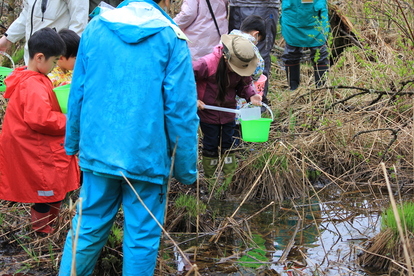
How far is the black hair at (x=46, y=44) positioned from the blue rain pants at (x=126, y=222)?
1192 millimetres

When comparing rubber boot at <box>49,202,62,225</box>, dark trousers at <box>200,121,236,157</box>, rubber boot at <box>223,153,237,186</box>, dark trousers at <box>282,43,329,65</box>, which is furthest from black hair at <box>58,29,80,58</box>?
dark trousers at <box>282,43,329,65</box>

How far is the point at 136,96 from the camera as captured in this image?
246 centimetres

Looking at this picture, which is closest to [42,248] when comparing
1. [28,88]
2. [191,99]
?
[28,88]

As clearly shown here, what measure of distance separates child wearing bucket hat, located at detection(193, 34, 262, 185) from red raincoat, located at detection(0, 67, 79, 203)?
1.29 m

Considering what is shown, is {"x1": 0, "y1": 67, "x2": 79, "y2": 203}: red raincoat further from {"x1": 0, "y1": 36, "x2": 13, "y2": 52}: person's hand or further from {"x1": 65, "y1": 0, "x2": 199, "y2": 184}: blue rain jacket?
{"x1": 0, "y1": 36, "x2": 13, "y2": 52}: person's hand

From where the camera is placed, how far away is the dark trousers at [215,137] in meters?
4.67

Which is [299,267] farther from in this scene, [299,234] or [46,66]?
[46,66]

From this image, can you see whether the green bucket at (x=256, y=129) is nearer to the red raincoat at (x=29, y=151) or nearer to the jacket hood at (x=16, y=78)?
the red raincoat at (x=29, y=151)

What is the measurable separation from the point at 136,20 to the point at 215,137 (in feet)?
7.47

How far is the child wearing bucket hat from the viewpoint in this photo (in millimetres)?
4270

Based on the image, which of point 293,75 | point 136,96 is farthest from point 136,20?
point 293,75

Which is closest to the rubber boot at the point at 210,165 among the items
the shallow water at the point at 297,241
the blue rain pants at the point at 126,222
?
the shallow water at the point at 297,241

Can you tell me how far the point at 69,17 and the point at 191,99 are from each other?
115 inches

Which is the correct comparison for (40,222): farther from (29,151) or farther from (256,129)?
(256,129)
